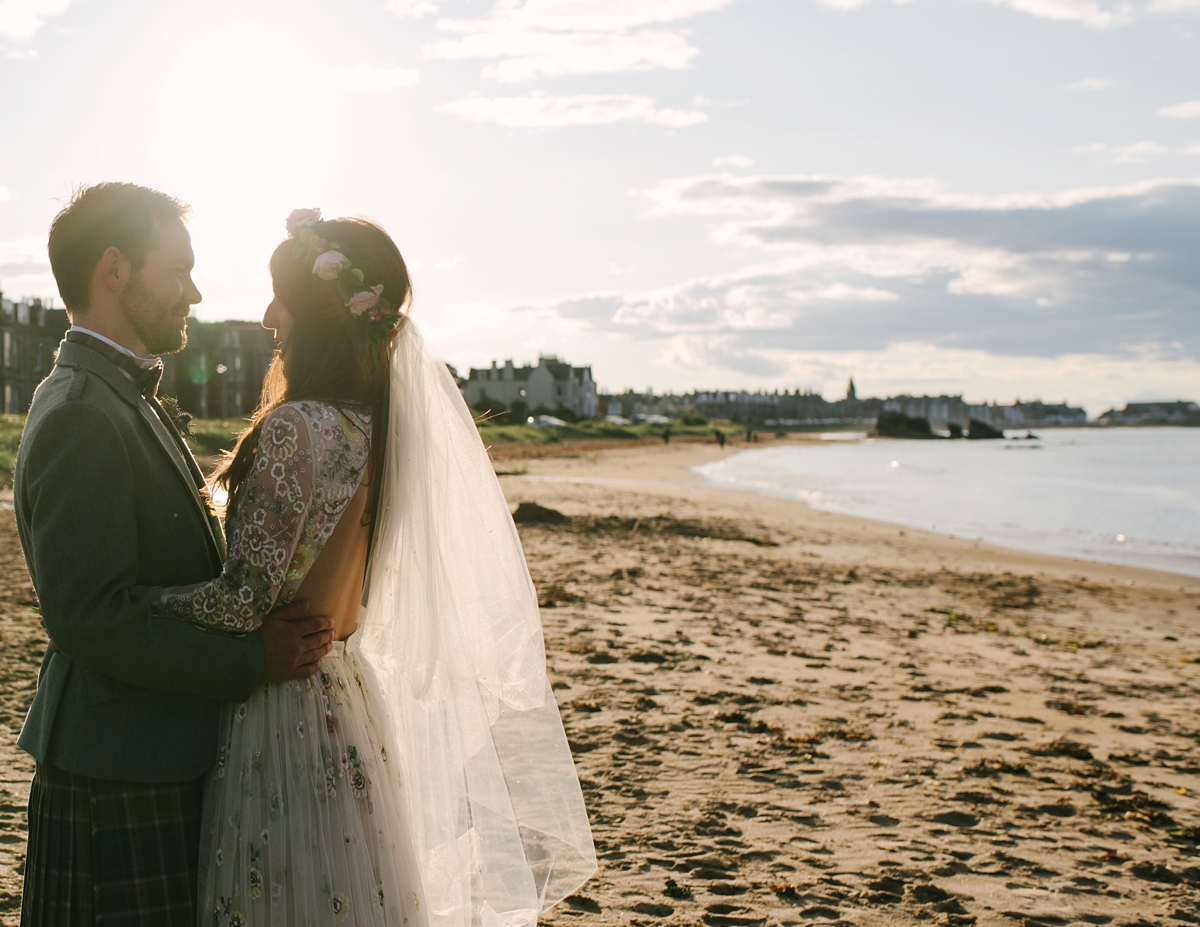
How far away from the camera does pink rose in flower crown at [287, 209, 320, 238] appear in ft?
7.50

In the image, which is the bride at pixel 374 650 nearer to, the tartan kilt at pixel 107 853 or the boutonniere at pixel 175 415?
the tartan kilt at pixel 107 853

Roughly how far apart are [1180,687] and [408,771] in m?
7.77

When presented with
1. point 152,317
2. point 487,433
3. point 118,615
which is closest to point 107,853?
point 118,615

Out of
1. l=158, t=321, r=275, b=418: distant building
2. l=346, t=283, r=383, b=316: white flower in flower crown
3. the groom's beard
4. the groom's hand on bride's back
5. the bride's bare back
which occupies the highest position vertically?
l=158, t=321, r=275, b=418: distant building

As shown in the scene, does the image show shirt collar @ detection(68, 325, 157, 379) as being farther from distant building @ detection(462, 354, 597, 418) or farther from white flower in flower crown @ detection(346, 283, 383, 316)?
distant building @ detection(462, 354, 597, 418)

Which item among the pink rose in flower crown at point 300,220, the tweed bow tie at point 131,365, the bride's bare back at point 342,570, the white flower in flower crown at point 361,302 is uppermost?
the pink rose in flower crown at point 300,220

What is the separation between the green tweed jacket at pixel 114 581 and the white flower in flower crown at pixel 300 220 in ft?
1.71

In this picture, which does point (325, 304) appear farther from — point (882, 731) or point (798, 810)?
point (882, 731)

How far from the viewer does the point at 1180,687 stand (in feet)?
26.2

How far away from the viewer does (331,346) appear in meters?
2.23

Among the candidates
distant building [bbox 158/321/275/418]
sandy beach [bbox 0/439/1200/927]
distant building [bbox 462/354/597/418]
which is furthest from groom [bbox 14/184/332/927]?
distant building [bbox 462/354/597/418]

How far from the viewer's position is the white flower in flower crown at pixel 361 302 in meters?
2.20

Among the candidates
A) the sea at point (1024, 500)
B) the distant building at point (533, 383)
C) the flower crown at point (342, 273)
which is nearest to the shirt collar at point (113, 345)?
the flower crown at point (342, 273)

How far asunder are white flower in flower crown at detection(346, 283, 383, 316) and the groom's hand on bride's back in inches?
26.9
